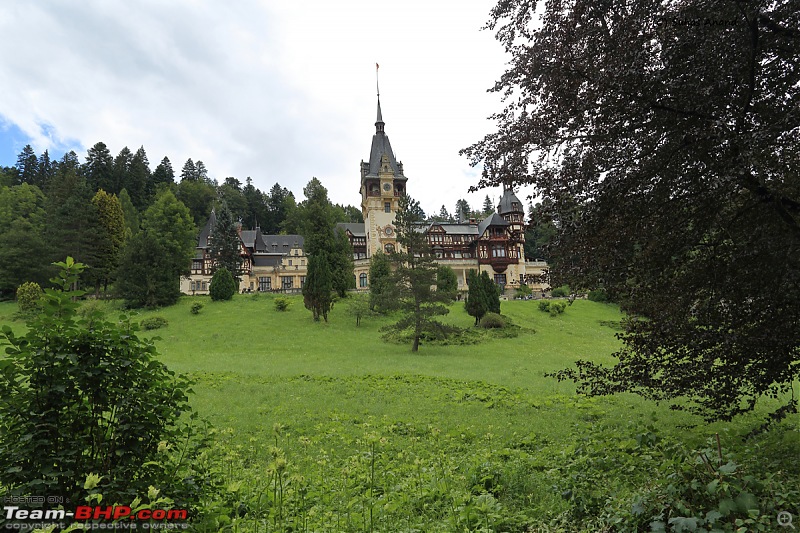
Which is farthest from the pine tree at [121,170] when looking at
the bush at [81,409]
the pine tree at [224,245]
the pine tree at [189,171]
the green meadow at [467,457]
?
the bush at [81,409]

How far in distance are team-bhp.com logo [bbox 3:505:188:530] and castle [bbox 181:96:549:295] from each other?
185 feet

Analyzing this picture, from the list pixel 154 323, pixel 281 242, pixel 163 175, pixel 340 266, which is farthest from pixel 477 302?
pixel 163 175

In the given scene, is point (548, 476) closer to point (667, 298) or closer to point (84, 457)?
point (667, 298)

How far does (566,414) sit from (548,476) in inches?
200

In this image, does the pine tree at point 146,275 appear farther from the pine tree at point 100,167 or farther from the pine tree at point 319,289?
the pine tree at point 100,167

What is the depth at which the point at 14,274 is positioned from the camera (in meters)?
46.1

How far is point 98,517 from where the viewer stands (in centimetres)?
312

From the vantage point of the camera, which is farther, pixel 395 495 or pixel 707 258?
pixel 707 258

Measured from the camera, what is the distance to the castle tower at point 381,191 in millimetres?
62562

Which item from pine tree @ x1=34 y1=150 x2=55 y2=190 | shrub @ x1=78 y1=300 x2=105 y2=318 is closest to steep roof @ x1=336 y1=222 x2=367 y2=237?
shrub @ x1=78 y1=300 x2=105 y2=318

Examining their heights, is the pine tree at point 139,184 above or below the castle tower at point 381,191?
above

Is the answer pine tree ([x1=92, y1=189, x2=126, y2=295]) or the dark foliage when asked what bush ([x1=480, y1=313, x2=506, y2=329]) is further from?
pine tree ([x1=92, y1=189, x2=126, y2=295])

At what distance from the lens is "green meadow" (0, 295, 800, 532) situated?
164 inches

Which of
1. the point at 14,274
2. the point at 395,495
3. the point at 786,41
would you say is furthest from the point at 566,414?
the point at 14,274
